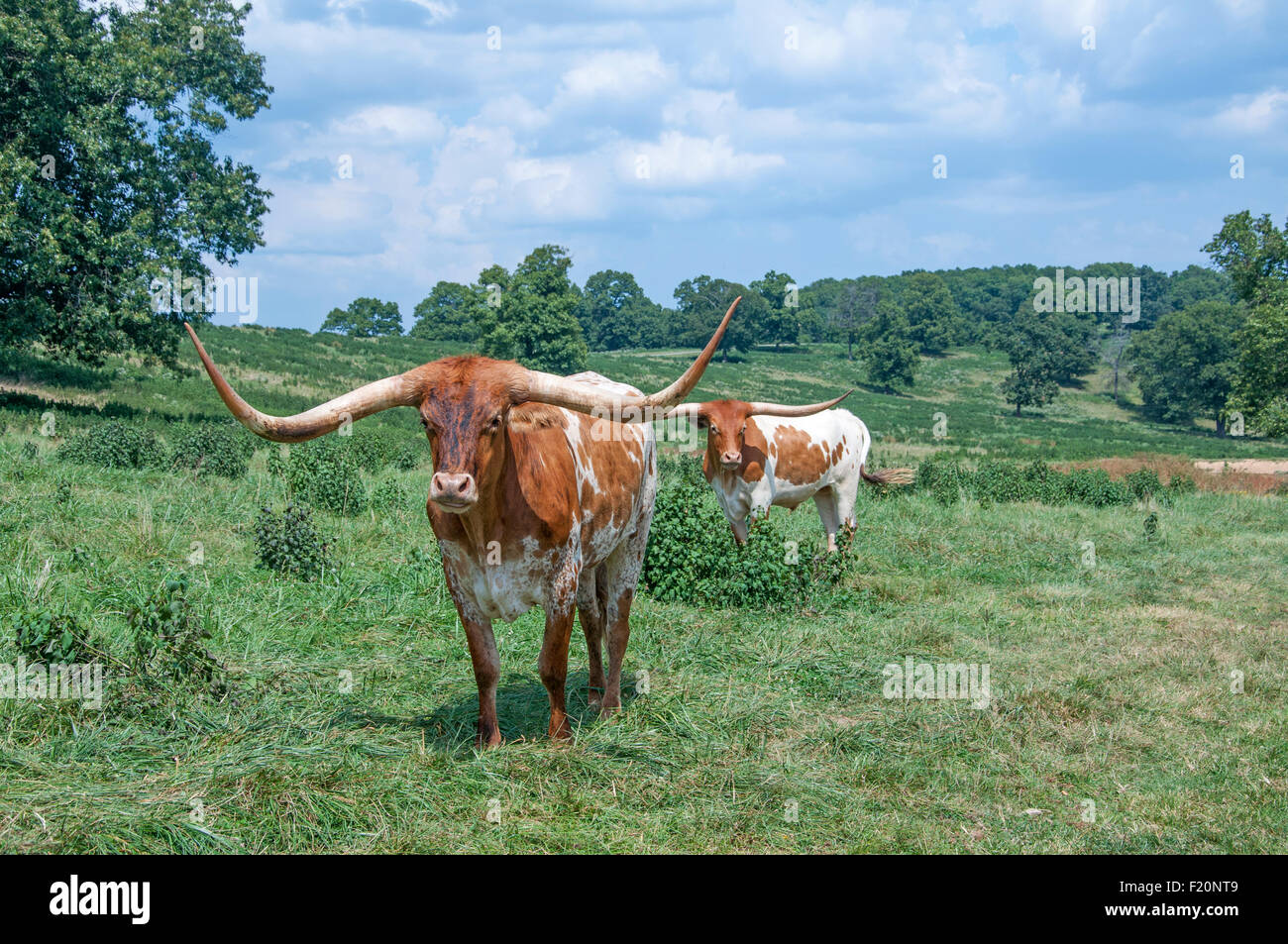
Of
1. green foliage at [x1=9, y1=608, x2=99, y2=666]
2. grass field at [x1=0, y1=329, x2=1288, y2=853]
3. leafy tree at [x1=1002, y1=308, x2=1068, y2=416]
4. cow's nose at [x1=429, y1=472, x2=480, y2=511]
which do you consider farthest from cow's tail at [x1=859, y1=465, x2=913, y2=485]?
leafy tree at [x1=1002, y1=308, x2=1068, y2=416]

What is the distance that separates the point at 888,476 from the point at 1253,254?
26937 millimetres

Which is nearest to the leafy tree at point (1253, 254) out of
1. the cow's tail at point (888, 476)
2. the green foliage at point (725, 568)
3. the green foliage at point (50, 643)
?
the cow's tail at point (888, 476)

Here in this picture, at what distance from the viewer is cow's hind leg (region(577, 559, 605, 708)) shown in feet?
20.6

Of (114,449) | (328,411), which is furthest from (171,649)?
(114,449)

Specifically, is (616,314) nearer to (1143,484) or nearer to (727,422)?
(1143,484)

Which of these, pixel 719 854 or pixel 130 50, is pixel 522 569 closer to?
pixel 719 854

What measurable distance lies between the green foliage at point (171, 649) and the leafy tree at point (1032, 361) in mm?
79583

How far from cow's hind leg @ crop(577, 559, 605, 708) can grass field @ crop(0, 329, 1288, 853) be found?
36 cm

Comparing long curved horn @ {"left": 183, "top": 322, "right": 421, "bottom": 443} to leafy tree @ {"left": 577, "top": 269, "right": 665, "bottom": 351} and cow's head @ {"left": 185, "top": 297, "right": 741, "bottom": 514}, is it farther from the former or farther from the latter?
leafy tree @ {"left": 577, "top": 269, "right": 665, "bottom": 351}

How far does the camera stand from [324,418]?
4.42 meters

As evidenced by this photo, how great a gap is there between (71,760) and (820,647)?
5.43m

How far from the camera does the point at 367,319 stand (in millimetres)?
113562
